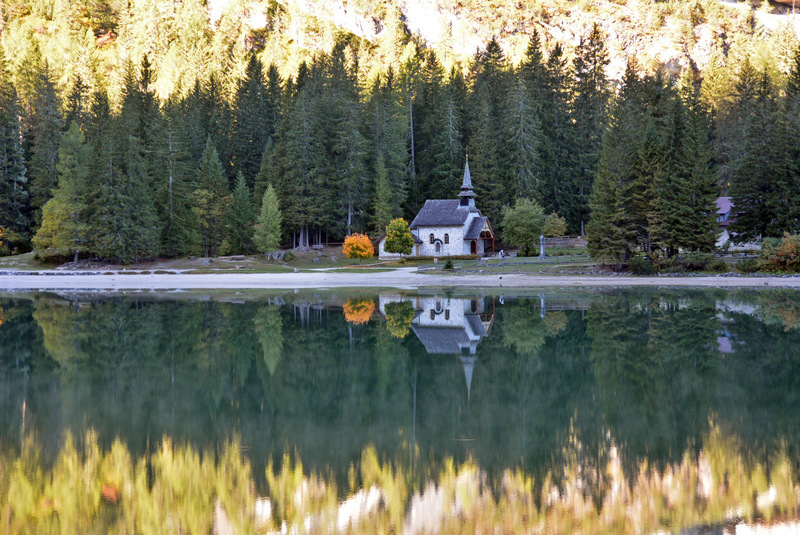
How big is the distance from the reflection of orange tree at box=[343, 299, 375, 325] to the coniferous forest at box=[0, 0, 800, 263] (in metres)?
21.2

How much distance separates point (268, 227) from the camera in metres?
63.2

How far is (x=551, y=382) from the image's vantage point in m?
14.0

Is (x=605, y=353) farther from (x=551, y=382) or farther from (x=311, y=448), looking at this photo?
(x=311, y=448)

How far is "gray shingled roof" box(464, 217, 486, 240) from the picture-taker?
66938 millimetres

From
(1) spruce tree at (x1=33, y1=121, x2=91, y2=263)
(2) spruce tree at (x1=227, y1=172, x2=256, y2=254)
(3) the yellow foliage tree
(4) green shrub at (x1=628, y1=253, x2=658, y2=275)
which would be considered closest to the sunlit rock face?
(2) spruce tree at (x1=227, y1=172, x2=256, y2=254)

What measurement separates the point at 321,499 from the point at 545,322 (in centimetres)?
1651

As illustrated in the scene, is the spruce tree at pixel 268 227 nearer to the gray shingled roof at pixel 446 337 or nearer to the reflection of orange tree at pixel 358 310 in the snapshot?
the reflection of orange tree at pixel 358 310

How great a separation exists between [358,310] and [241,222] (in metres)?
42.3

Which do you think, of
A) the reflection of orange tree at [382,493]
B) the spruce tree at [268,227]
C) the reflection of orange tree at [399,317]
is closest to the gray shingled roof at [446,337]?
the reflection of orange tree at [399,317]

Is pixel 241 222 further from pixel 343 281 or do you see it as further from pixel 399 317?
pixel 399 317

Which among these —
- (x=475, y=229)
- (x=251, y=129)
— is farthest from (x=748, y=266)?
(x=251, y=129)

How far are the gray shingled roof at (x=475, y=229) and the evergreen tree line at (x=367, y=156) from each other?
3642 millimetres

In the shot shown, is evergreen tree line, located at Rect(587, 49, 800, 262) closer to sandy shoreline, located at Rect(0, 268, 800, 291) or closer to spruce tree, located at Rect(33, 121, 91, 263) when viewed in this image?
sandy shoreline, located at Rect(0, 268, 800, 291)

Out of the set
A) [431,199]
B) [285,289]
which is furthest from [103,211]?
[431,199]
